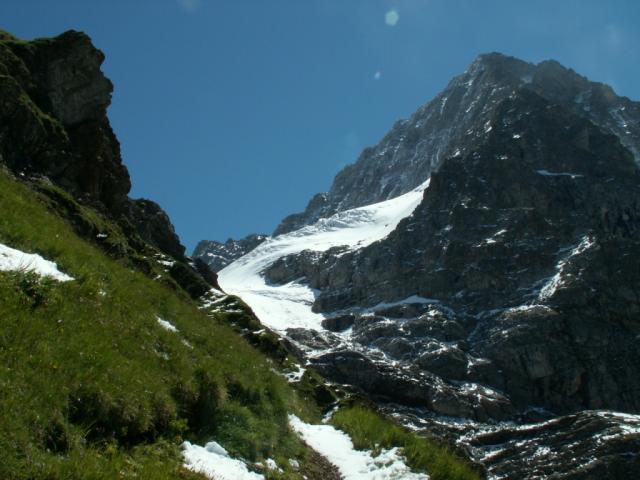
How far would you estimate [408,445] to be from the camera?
15.4m

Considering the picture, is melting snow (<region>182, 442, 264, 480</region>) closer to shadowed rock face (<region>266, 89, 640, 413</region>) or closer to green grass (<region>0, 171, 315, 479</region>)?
green grass (<region>0, 171, 315, 479</region>)

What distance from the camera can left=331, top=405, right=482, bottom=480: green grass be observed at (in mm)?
14406

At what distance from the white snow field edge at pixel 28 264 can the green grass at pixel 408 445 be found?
8.65 meters

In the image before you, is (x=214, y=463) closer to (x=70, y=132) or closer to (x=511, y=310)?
(x=70, y=132)

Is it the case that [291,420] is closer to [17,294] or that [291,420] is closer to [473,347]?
[17,294]

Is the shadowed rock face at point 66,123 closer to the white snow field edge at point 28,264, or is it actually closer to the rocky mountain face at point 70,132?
the rocky mountain face at point 70,132

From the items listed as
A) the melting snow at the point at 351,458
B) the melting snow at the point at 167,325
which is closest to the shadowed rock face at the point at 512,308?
the melting snow at the point at 351,458

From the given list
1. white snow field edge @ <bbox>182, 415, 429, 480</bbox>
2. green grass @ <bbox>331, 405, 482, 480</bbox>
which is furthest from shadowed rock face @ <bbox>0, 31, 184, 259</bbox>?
green grass @ <bbox>331, 405, 482, 480</bbox>

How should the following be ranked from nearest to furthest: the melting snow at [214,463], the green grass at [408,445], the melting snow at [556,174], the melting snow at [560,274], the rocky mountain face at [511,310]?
the melting snow at [214,463] < the green grass at [408,445] < the rocky mountain face at [511,310] < the melting snow at [560,274] < the melting snow at [556,174]

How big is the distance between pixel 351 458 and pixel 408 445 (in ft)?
4.80

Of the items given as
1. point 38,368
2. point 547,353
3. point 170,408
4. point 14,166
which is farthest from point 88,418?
point 547,353

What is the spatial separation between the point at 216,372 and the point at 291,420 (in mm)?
4512

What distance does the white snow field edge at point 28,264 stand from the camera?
1077cm

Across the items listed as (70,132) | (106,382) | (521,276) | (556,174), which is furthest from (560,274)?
(106,382)
